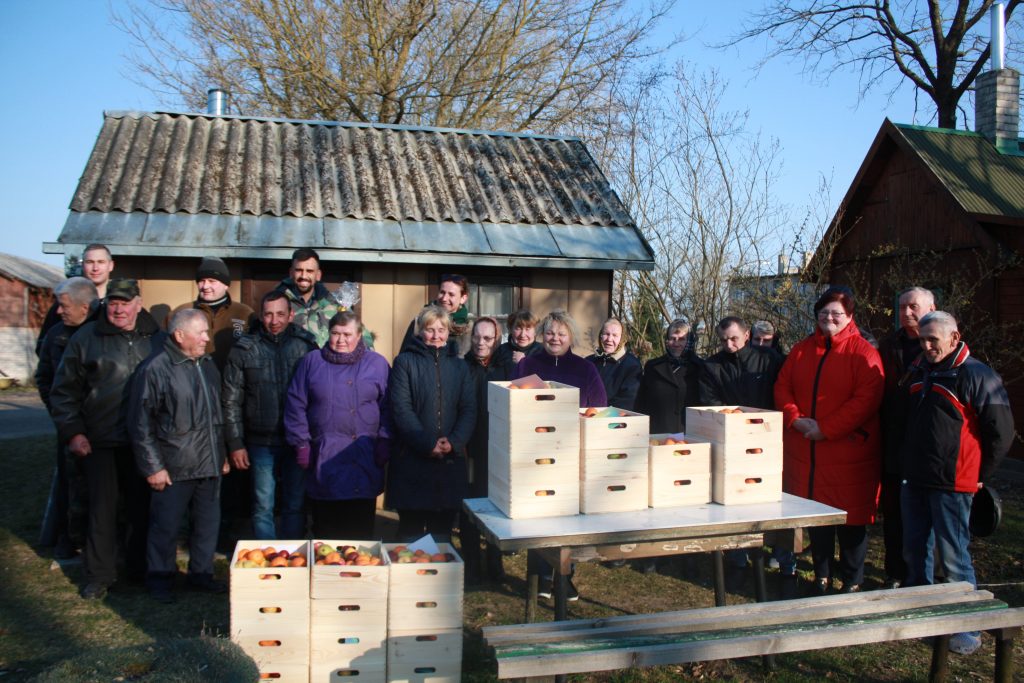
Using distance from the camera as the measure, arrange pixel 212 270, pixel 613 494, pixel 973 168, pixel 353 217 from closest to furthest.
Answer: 1. pixel 613 494
2. pixel 212 270
3. pixel 353 217
4. pixel 973 168

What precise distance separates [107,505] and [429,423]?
2.42 meters

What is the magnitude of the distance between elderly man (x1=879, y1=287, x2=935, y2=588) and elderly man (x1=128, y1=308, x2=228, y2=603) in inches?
189

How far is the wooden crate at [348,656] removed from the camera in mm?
4055

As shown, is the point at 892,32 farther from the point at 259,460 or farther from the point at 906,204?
the point at 259,460

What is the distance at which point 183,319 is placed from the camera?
5512 mm

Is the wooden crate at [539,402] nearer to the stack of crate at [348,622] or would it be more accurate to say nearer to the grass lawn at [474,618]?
the stack of crate at [348,622]

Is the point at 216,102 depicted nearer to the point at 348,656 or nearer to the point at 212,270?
the point at 212,270

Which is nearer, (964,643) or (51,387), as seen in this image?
(964,643)

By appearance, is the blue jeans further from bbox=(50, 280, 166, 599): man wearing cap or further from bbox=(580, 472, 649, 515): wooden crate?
bbox=(580, 472, 649, 515): wooden crate

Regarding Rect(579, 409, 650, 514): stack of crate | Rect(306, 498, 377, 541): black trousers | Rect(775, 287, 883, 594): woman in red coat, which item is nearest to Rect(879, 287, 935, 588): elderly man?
Rect(775, 287, 883, 594): woman in red coat

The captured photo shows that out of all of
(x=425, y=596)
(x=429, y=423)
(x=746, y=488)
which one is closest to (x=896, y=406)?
(x=746, y=488)

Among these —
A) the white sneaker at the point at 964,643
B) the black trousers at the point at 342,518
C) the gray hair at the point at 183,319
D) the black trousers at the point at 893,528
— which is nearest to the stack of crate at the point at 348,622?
the black trousers at the point at 342,518

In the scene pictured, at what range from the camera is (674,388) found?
269 inches

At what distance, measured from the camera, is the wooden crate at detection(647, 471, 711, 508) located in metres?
4.34
